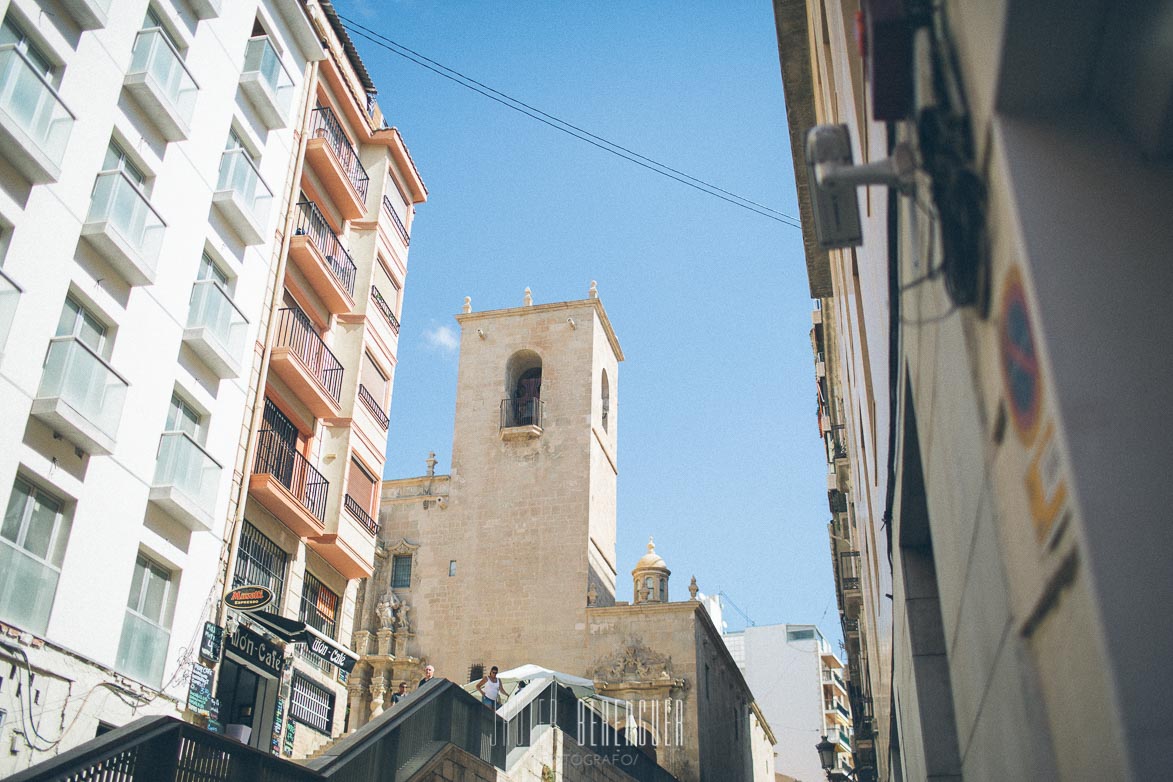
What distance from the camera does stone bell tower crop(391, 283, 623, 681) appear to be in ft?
117

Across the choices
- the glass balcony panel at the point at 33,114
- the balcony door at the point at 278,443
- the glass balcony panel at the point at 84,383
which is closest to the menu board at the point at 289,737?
the balcony door at the point at 278,443

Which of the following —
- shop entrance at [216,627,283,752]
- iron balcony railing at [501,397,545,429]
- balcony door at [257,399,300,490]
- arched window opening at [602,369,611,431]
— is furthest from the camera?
arched window opening at [602,369,611,431]

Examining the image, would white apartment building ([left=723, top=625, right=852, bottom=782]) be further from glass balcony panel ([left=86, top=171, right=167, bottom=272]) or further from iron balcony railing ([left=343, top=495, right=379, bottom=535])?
glass balcony panel ([left=86, top=171, right=167, bottom=272])

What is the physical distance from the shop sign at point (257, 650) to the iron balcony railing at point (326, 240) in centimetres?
776

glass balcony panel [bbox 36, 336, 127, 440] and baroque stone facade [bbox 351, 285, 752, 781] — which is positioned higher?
baroque stone facade [bbox 351, 285, 752, 781]

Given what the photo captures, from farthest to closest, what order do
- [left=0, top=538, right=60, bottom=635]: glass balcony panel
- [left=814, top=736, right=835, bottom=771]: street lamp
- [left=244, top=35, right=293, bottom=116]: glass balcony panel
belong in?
[left=244, top=35, right=293, bottom=116]: glass balcony panel < [left=814, top=736, right=835, bottom=771]: street lamp < [left=0, top=538, right=60, bottom=635]: glass balcony panel

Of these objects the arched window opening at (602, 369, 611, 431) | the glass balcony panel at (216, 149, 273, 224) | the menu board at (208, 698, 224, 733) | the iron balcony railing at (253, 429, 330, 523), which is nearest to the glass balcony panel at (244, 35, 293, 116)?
the glass balcony panel at (216, 149, 273, 224)

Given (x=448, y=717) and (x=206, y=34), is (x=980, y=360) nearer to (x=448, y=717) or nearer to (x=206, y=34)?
(x=448, y=717)

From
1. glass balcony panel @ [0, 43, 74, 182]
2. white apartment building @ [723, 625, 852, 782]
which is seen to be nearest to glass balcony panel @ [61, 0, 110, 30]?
glass balcony panel @ [0, 43, 74, 182]

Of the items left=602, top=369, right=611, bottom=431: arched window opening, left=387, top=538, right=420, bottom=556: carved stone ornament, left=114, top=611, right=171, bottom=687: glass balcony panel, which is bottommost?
left=114, top=611, right=171, bottom=687: glass balcony panel

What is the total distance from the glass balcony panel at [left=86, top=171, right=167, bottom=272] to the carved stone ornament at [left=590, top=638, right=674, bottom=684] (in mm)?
22250

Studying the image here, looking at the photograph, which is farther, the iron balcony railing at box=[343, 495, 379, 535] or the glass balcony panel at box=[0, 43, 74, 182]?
the iron balcony railing at box=[343, 495, 379, 535]

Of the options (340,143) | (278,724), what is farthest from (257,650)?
(340,143)

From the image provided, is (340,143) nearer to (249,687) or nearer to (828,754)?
(249,687)
